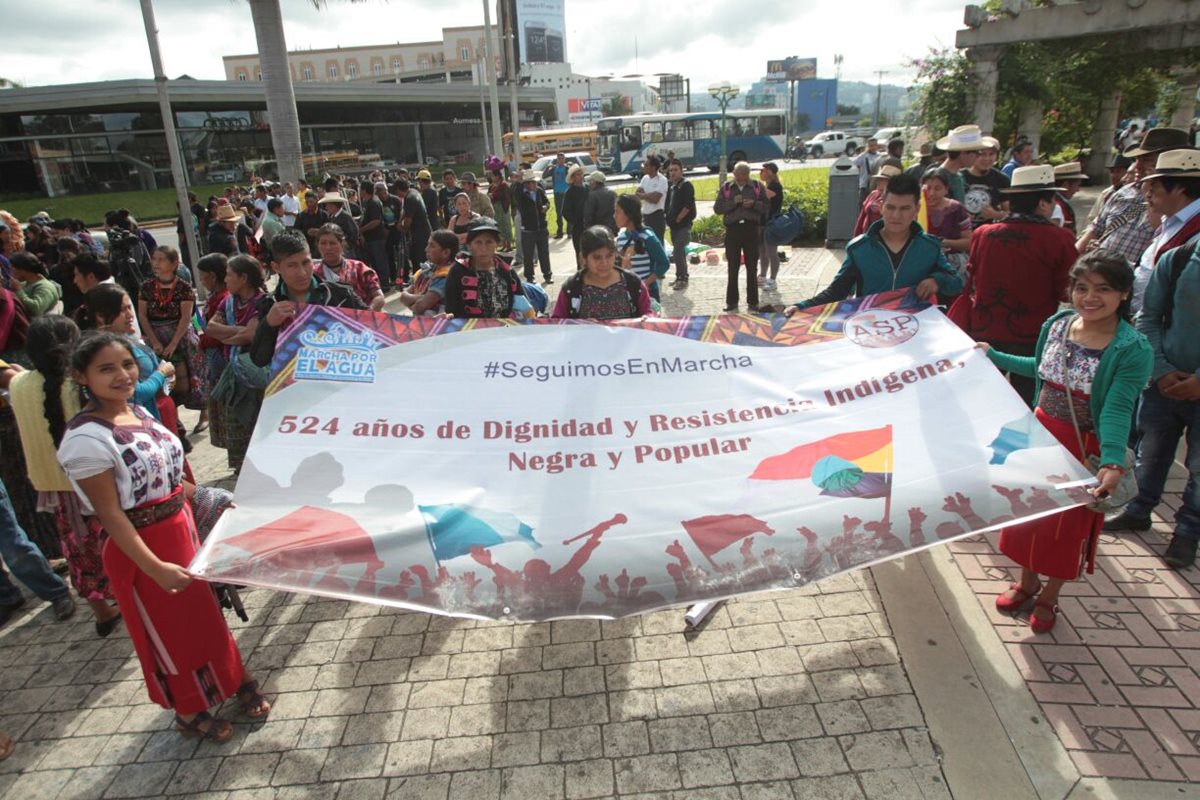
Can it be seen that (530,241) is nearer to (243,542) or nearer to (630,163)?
(243,542)

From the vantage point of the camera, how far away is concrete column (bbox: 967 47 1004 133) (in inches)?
591

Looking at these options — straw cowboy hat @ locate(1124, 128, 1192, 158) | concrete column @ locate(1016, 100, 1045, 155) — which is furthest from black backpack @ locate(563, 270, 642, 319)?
concrete column @ locate(1016, 100, 1045, 155)

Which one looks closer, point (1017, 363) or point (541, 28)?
point (1017, 363)

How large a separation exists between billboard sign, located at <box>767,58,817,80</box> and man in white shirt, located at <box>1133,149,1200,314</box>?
13451 cm

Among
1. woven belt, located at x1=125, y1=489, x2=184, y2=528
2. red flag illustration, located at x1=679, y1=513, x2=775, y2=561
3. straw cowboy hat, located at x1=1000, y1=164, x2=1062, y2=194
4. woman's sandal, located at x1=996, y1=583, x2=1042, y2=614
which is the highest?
straw cowboy hat, located at x1=1000, y1=164, x2=1062, y2=194

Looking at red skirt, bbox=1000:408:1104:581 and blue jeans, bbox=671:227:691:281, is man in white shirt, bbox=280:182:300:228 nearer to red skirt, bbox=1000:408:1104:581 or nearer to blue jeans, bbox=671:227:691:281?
blue jeans, bbox=671:227:691:281

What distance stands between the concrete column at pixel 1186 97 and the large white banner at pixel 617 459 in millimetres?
22831

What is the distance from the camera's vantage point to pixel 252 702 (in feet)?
10.8

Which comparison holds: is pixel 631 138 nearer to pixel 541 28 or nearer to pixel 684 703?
pixel 684 703

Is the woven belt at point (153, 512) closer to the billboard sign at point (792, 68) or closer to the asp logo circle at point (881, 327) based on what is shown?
the asp logo circle at point (881, 327)

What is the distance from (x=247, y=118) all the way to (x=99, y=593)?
48.7m

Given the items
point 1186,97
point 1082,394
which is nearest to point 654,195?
point 1082,394

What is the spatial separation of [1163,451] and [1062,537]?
1.49 metres

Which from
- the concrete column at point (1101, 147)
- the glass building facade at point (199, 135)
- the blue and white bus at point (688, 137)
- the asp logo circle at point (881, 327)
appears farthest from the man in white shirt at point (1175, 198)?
the glass building facade at point (199, 135)
